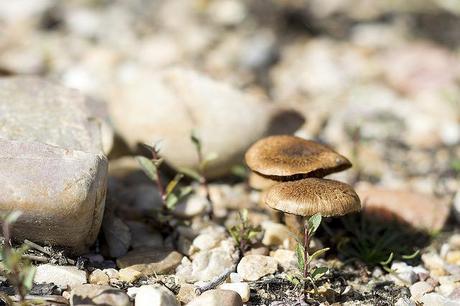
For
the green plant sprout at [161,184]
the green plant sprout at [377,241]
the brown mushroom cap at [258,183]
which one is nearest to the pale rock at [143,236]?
the green plant sprout at [161,184]

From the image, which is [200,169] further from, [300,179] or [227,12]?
[227,12]

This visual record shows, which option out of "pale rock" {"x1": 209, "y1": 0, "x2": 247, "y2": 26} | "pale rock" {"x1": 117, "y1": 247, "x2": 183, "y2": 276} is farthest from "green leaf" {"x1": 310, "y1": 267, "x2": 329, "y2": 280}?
"pale rock" {"x1": 209, "y1": 0, "x2": 247, "y2": 26}

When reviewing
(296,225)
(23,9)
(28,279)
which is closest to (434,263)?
(296,225)

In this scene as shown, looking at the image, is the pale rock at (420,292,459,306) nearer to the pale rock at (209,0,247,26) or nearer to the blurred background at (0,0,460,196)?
the blurred background at (0,0,460,196)

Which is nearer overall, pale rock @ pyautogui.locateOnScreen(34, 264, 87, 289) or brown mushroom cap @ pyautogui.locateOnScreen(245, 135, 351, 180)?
pale rock @ pyautogui.locateOnScreen(34, 264, 87, 289)

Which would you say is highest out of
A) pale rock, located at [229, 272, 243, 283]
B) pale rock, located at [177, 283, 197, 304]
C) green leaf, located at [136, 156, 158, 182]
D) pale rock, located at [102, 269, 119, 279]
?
green leaf, located at [136, 156, 158, 182]

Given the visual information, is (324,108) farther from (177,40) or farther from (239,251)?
(239,251)

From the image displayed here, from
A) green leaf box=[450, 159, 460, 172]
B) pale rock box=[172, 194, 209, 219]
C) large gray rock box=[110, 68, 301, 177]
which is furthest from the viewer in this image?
green leaf box=[450, 159, 460, 172]
